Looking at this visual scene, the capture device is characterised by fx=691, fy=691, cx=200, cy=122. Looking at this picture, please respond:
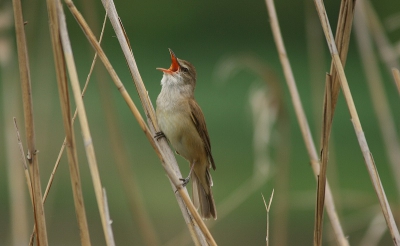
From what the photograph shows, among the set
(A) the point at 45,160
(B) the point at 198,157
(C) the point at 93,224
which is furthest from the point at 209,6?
(B) the point at 198,157

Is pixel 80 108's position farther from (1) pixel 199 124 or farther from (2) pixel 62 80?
(1) pixel 199 124

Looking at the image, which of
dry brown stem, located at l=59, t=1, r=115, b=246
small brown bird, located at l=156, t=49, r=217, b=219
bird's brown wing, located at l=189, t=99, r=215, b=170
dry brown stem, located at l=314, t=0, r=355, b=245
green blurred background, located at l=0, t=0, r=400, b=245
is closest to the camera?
dry brown stem, located at l=59, t=1, r=115, b=246

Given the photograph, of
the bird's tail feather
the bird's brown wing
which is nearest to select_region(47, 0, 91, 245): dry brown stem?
the bird's tail feather

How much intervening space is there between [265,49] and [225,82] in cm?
144

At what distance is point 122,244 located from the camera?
634 centimetres

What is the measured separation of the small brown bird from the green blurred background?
27cm

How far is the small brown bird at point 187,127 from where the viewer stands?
3184mm

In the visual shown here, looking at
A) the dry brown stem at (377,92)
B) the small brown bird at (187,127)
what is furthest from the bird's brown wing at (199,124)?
the dry brown stem at (377,92)

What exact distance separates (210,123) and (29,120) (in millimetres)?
Answer: 7367

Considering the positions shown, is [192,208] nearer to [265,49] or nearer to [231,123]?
[231,123]

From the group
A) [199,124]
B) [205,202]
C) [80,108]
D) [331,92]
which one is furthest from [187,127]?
[80,108]

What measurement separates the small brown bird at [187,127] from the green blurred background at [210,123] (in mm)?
274

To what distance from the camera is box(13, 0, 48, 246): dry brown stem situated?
196 centimetres

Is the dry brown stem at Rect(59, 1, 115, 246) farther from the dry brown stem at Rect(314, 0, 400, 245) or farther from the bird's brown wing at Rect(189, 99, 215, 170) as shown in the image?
the bird's brown wing at Rect(189, 99, 215, 170)
